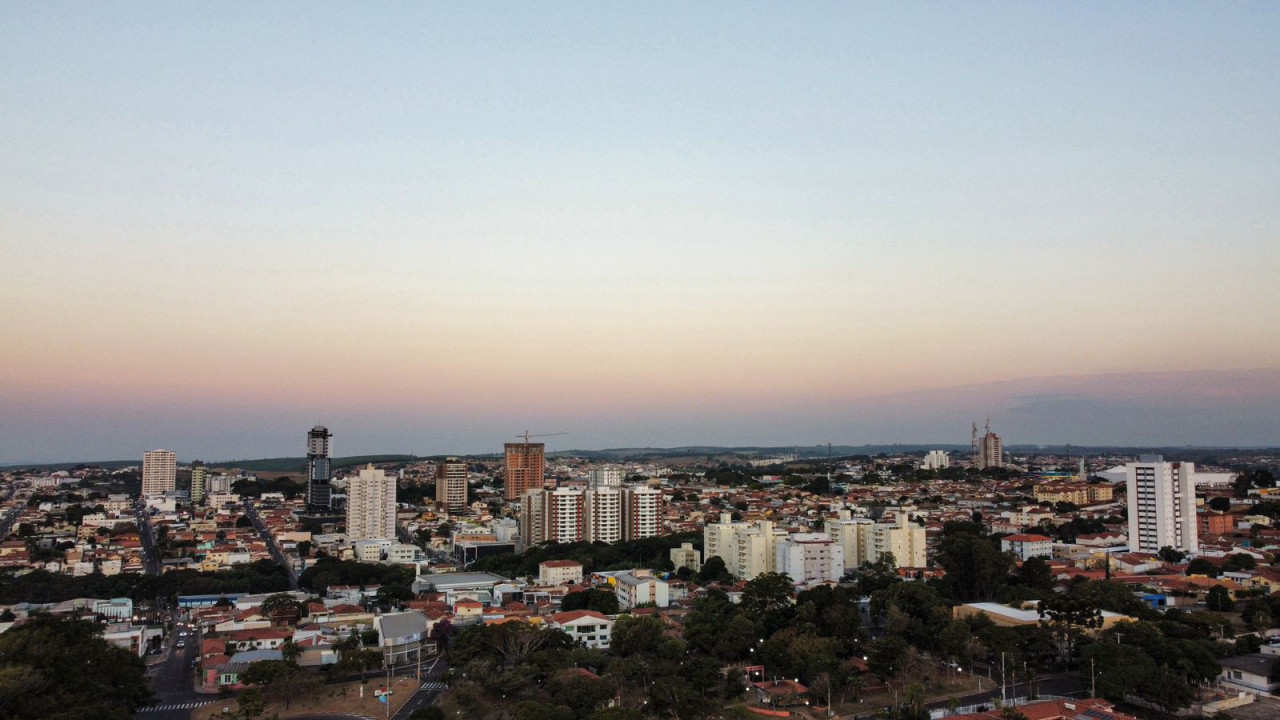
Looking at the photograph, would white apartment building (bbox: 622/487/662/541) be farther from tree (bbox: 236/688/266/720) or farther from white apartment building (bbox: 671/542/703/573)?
tree (bbox: 236/688/266/720)

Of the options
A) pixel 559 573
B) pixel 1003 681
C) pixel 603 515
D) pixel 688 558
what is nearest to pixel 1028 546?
pixel 688 558

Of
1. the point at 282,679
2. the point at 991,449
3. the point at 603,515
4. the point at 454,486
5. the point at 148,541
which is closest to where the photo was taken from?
the point at 282,679

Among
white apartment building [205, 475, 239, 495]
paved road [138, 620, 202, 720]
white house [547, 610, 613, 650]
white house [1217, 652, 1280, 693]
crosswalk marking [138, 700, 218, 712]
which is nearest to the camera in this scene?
white house [1217, 652, 1280, 693]

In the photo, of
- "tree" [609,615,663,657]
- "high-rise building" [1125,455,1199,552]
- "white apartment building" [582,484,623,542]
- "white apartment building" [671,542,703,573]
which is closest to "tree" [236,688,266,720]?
"tree" [609,615,663,657]

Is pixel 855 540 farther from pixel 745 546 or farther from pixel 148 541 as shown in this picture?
pixel 148 541

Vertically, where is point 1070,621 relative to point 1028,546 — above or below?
above
